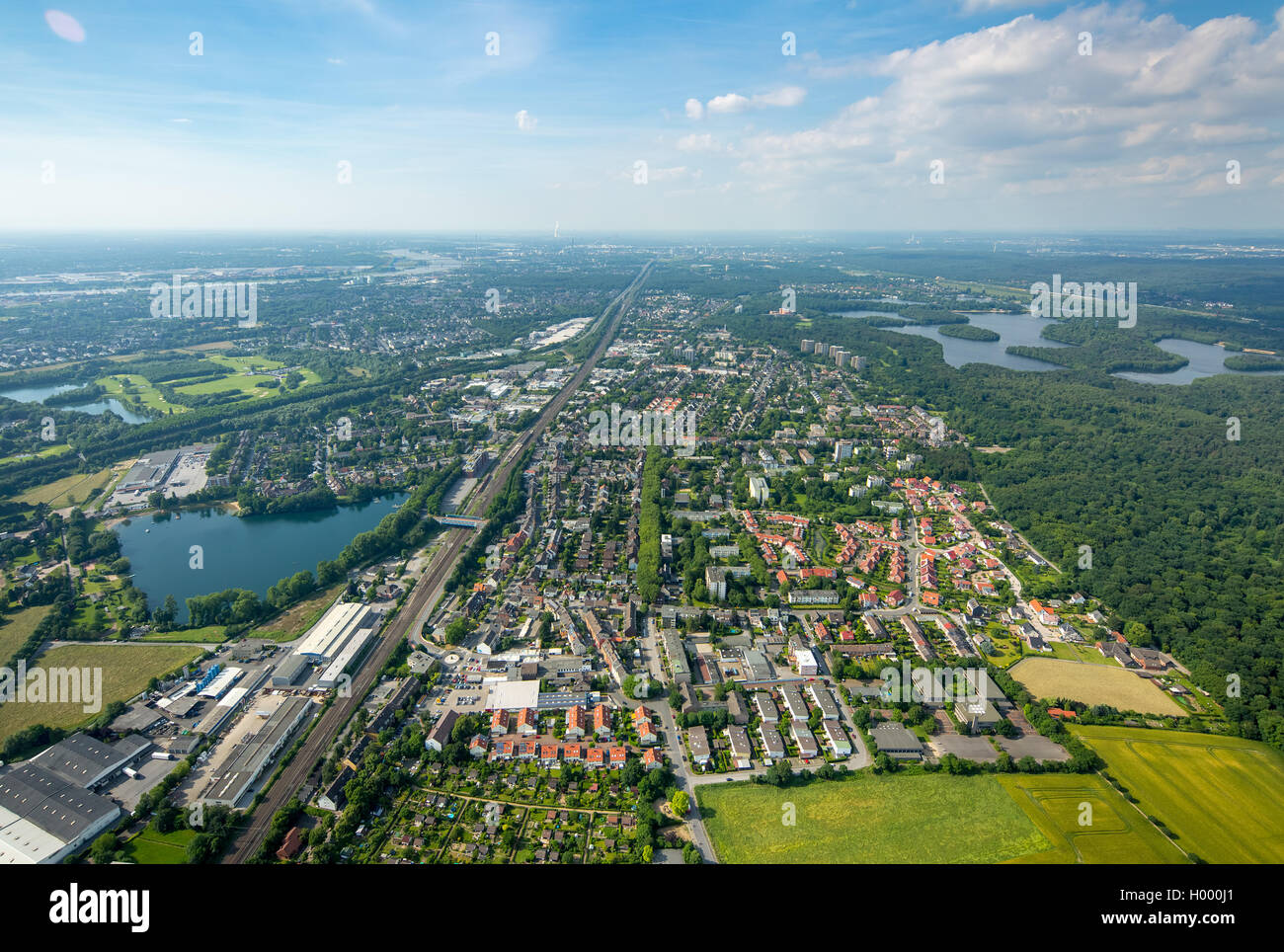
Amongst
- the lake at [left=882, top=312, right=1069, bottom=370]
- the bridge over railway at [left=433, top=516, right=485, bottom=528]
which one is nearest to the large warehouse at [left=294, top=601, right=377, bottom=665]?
the bridge over railway at [left=433, top=516, right=485, bottom=528]

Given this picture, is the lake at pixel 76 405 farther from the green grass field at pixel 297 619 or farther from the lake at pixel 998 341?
the lake at pixel 998 341

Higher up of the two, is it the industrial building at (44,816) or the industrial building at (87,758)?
the industrial building at (87,758)

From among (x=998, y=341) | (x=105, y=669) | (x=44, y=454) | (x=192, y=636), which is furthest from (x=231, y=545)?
(x=998, y=341)

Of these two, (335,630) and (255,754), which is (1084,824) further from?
(335,630)

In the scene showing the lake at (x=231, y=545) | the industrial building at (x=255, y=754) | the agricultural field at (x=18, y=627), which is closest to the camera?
the industrial building at (x=255, y=754)

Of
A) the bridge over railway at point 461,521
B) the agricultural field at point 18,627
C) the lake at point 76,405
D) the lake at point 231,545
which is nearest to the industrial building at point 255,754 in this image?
the lake at point 231,545

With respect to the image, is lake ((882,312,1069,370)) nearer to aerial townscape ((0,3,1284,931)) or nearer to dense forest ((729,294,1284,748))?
dense forest ((729,294,1284,748))
